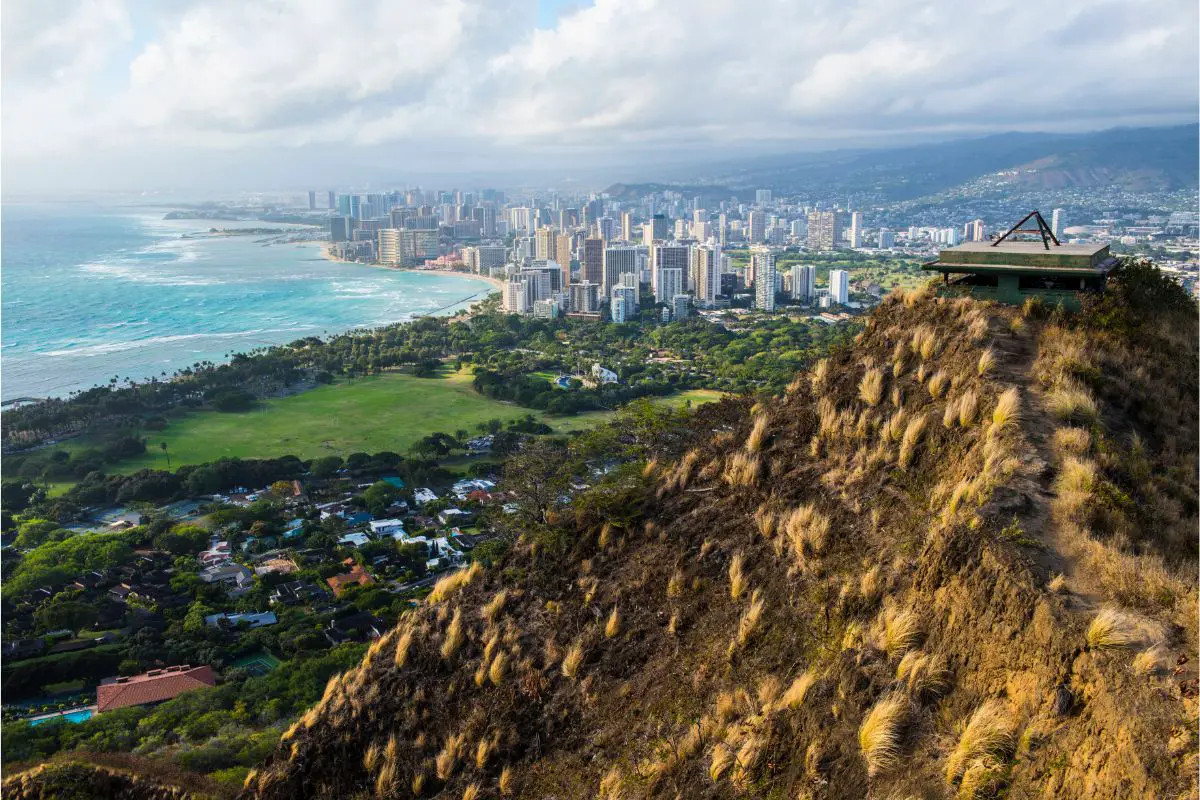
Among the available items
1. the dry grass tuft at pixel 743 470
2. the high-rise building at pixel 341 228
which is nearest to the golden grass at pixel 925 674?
the dry grass tuft at pixel 743 470

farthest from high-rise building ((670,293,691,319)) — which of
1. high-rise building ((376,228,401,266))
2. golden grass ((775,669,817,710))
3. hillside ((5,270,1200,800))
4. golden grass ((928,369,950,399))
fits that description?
golden grass ((775,669,817,710))

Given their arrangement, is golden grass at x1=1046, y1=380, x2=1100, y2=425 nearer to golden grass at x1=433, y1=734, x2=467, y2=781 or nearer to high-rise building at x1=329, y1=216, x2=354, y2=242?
golden grass at x1=433, y1=734, x2=467, y2=781

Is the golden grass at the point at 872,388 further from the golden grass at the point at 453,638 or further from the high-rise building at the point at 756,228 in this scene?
the high-rise building at the point at 756,228

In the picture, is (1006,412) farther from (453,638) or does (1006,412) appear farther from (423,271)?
(423,271)

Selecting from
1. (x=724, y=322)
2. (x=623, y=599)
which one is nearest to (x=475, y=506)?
(x=623, y=599)

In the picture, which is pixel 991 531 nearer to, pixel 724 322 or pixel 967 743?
pixel 967 743

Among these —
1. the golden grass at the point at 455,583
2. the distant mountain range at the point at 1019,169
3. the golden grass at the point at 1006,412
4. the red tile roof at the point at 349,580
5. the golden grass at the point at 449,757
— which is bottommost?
the red tile roof at the point at 349,580

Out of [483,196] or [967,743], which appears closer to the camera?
[967,743]
